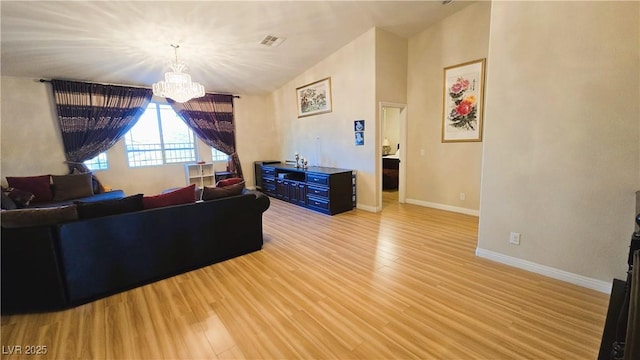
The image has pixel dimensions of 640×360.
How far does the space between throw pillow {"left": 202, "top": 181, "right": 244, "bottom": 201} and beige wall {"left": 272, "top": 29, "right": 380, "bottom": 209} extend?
2489 millimetres

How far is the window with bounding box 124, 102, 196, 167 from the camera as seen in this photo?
5891 millimetres

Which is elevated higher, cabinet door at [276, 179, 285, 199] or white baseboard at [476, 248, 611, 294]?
cabinet door at [276, 179, 285, 199]

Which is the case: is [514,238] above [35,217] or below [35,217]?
below

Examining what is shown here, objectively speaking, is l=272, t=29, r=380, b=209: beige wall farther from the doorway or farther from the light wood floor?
the light wood floor

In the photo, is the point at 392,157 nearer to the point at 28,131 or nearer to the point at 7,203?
the point at 7,203

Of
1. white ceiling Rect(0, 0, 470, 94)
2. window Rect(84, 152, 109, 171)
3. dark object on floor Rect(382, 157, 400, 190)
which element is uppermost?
white ceiling Rect(0, 0, 470, 94)

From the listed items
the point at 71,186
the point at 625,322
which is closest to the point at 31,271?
the point at 71,186

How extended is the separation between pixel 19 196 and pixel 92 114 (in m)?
1.91

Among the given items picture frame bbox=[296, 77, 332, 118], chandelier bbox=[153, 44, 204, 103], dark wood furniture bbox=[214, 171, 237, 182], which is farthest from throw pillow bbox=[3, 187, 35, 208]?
picture frame bbox=[296, 77, 332, 118]

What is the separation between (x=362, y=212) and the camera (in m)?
4.92

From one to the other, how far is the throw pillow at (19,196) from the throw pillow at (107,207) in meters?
2.99

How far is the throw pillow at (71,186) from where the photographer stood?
184 inches

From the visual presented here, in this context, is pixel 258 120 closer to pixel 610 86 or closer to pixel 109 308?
pixel 109 308

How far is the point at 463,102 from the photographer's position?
4.48 meters
